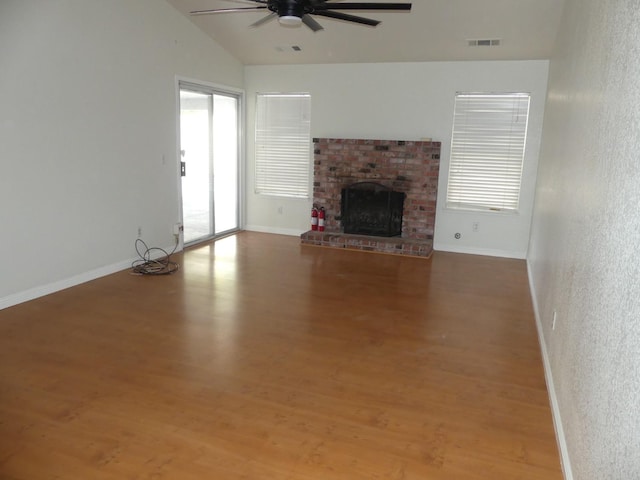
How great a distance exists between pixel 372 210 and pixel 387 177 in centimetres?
50

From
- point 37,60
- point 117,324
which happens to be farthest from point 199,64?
point 117,324

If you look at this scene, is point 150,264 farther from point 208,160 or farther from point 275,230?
point 275,230

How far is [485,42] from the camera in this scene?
5.53m

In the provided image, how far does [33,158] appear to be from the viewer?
4094mm

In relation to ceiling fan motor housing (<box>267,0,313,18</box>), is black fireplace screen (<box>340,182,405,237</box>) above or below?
below

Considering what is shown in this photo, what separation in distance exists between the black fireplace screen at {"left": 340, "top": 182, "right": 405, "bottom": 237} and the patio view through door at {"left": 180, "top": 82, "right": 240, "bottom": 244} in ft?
5.88

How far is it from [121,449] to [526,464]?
192 cm

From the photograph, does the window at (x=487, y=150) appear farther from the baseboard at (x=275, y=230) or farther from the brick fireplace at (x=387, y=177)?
the baseboard at (x=275, y=230)

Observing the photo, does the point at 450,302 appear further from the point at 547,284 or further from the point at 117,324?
the point at 117,324

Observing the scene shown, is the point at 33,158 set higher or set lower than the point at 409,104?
lower

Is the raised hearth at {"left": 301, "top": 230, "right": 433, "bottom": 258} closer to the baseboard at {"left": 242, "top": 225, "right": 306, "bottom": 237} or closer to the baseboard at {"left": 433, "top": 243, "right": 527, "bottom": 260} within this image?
the baseboard at {"left": 433, "top": 243, "right": 527, "bottom": 260}

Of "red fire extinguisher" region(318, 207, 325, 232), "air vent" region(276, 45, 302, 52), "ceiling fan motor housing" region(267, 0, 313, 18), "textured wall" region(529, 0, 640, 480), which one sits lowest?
"red fire extinguisher" region(318, 207, 325, 232)

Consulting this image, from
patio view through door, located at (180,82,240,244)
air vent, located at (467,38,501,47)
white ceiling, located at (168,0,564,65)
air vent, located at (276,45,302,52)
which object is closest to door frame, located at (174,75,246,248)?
patio view through door, located at (180,82,240,244)

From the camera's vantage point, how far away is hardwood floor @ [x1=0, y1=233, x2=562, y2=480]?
7.43 ft
